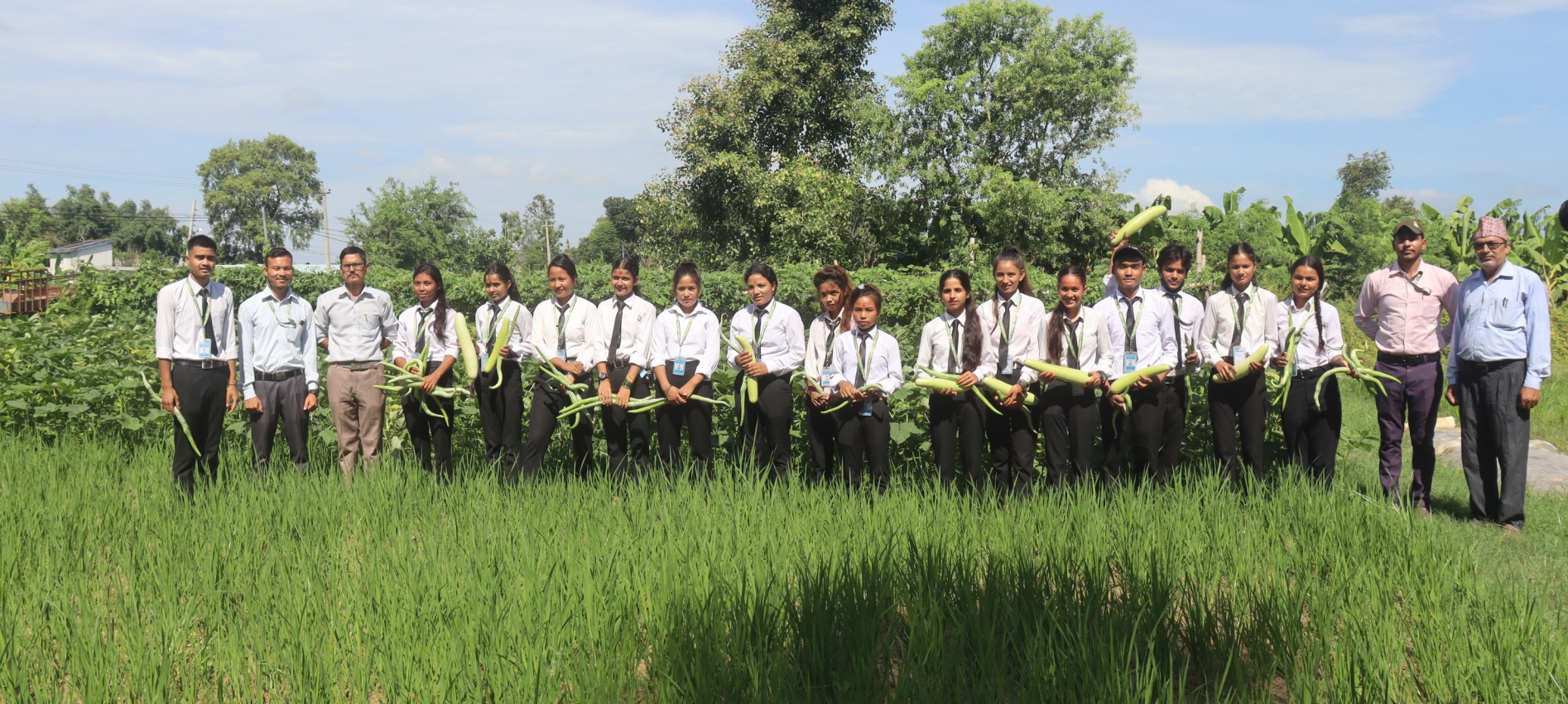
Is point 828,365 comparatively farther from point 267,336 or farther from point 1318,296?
point 267,336

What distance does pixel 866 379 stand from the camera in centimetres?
576

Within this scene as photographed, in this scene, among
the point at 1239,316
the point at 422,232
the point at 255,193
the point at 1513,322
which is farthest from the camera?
the point at 255,193

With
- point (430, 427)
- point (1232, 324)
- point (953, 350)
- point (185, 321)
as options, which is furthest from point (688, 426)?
point (1232, 324)

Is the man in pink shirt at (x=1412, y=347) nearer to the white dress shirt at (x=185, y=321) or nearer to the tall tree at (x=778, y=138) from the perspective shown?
the white dress shirt at (x=185, y=321)

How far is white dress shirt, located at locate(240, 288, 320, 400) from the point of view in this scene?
20.1 ft

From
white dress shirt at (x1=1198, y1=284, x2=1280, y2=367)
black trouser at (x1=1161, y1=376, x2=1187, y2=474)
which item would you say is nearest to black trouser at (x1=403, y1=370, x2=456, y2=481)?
black trouser at (x1=1161, y1=376, x2=1187, y2=474)

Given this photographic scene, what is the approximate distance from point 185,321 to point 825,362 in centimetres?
379

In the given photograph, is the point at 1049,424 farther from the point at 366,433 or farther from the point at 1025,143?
the point at 1025,143

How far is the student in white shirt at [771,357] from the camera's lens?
19.5 feet

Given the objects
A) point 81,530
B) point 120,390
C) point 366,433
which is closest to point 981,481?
point 366,433

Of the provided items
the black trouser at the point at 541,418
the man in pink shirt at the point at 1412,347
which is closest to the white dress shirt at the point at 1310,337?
the man in pink shirt at the point at 1412,347

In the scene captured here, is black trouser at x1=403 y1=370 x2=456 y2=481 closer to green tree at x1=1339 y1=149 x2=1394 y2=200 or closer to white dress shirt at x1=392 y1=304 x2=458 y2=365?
white dress shirt at x1=392 y1=304 x2=458 y2=365

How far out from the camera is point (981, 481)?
573 centimetres

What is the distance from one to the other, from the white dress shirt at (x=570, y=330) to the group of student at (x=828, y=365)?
0.04 ft
